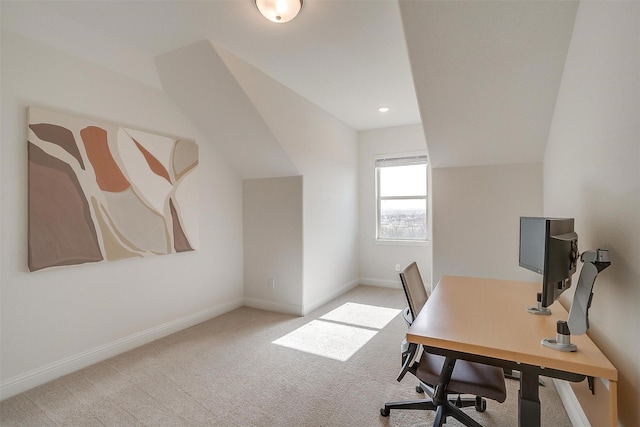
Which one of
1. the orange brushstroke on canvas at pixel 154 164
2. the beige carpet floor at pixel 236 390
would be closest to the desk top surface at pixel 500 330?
the beige carpet floor at pixel 236 390

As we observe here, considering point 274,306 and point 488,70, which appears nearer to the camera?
point 488,70

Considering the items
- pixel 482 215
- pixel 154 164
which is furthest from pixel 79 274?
pixel 482 215

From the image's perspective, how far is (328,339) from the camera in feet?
9.90

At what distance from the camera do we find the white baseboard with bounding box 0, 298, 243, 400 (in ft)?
6.94

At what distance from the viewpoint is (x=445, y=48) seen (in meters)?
2.08

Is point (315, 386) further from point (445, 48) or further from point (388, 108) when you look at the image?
point (388, 108)

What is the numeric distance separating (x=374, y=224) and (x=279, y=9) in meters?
3.71

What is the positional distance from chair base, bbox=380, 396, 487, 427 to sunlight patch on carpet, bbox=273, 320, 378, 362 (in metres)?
0.80

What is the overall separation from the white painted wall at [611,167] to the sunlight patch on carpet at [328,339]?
1811mm

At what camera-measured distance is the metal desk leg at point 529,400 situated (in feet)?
4.09

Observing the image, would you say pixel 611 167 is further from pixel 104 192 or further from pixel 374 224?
pixel 374 224

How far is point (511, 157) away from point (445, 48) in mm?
1421

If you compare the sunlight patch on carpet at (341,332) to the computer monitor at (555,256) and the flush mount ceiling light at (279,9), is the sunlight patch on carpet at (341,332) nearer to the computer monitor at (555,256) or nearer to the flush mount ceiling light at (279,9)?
the computer monitor at (555,256)

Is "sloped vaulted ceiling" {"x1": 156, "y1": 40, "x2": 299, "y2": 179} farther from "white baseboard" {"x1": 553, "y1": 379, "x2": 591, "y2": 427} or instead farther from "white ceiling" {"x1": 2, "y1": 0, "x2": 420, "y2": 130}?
"white baseboard" {"x1": 553, "y1": 379, "x2": 591, "y2": 427}
